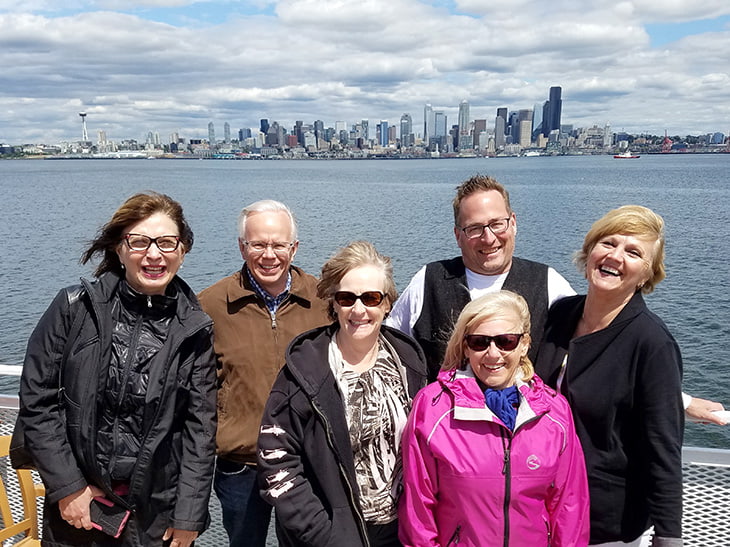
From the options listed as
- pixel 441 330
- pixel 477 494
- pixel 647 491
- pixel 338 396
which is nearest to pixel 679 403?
pixel 647 491

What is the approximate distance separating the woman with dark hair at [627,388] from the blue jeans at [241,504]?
1646mm

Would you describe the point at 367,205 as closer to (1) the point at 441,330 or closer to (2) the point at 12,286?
(2) the point at 12,286

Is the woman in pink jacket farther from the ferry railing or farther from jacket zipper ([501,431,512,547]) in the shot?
the ferry railing

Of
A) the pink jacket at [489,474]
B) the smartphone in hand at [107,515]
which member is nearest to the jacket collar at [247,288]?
the pink jacket at [489,474]

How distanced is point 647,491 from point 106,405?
7.75ft

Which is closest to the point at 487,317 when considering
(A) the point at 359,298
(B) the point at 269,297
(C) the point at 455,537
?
(A) the point at 359,298

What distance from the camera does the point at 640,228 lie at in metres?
2.44

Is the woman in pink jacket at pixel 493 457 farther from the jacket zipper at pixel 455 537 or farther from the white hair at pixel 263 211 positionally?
the white hair at pixel 263 211

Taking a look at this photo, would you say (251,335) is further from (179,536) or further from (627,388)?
(627,388)

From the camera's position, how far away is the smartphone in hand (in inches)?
99.1

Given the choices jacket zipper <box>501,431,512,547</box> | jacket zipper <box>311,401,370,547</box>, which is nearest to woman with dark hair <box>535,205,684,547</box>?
jacket zipper <box>501,431,512,547</box>

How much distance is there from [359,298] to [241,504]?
1.38 m

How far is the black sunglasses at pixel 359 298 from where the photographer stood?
248 cm

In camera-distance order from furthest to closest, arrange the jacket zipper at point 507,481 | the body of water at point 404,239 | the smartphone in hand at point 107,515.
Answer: the body of water at point 404,239 < the smartphone in hand at point 107,515 < the jacket zipper at point 507,481
